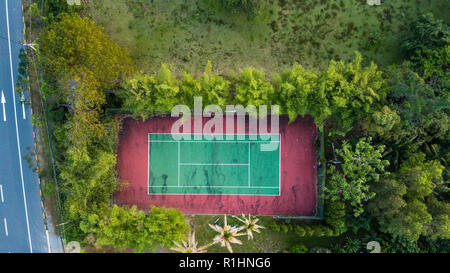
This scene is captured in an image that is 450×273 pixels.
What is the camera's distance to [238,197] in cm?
2389

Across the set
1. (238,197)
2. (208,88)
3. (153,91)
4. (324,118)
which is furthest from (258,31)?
(238,197)

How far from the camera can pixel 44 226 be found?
2395 cm

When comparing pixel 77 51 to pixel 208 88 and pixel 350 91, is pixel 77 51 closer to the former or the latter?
pixel 208 88

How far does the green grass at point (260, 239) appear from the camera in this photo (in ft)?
78.1

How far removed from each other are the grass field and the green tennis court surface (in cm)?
Answer: 574

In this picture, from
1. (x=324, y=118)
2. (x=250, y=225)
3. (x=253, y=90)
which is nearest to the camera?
(x=253, y=90)

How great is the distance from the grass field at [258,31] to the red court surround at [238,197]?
4710 mm

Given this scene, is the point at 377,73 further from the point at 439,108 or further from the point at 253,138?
the point at 253,138

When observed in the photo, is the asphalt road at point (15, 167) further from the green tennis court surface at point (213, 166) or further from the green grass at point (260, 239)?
the green grass at point (260, 239)

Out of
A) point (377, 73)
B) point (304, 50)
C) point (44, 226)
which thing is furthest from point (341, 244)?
point (44, 226)

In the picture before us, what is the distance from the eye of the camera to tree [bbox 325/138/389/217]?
20.3 metres

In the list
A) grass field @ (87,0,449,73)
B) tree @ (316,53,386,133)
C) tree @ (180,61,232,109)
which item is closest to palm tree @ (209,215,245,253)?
tree @ (180,61,232,109)

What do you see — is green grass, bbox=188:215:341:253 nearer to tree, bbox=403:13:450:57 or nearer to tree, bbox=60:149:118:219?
tree, bbox=60:149:118:219

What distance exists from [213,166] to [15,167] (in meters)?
15.0
